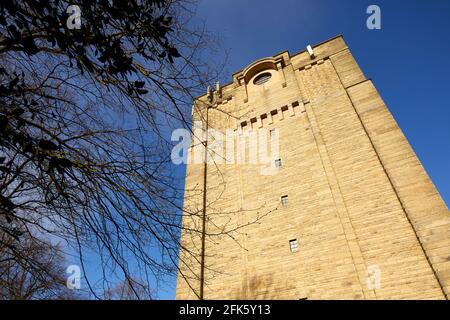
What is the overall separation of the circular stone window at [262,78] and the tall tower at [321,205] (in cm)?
188

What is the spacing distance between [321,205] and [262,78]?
422 inches

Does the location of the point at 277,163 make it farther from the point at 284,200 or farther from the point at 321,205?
the point at 321,205

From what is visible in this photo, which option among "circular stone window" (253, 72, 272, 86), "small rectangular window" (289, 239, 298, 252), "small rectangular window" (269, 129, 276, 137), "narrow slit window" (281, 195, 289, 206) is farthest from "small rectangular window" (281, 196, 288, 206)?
"circular stone window" (253, 72, 272, 86)

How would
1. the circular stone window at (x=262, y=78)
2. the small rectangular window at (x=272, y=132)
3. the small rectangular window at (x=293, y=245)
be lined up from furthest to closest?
the circular stone window at (x=262, y=78)
the small rectangular window at (x=272, y=132)
the small rectangular window at (x=293, y=245)

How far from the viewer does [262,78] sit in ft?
62.7

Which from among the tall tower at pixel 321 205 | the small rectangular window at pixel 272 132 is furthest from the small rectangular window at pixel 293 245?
the small rectangular window at pixel 272 132

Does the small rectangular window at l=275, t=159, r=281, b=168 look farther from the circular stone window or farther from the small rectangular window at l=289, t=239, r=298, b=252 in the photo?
the circular stone window

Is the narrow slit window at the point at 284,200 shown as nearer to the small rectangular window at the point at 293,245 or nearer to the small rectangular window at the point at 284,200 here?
the small rectangular window at the point at 284,200

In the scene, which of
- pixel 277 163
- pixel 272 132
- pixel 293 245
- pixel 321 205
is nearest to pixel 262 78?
pixel 272 132

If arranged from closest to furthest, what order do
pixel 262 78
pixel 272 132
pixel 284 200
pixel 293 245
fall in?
1. pixel 293 245
2. pixel 284 200
3. pixel 272 132
4. pixel 262 78

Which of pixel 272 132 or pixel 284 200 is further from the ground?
pixel 272 132

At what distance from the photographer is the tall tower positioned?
8742 mm

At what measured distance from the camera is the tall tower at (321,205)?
28.7 ft

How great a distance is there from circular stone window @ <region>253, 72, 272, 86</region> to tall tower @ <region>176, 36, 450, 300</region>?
188 cm
